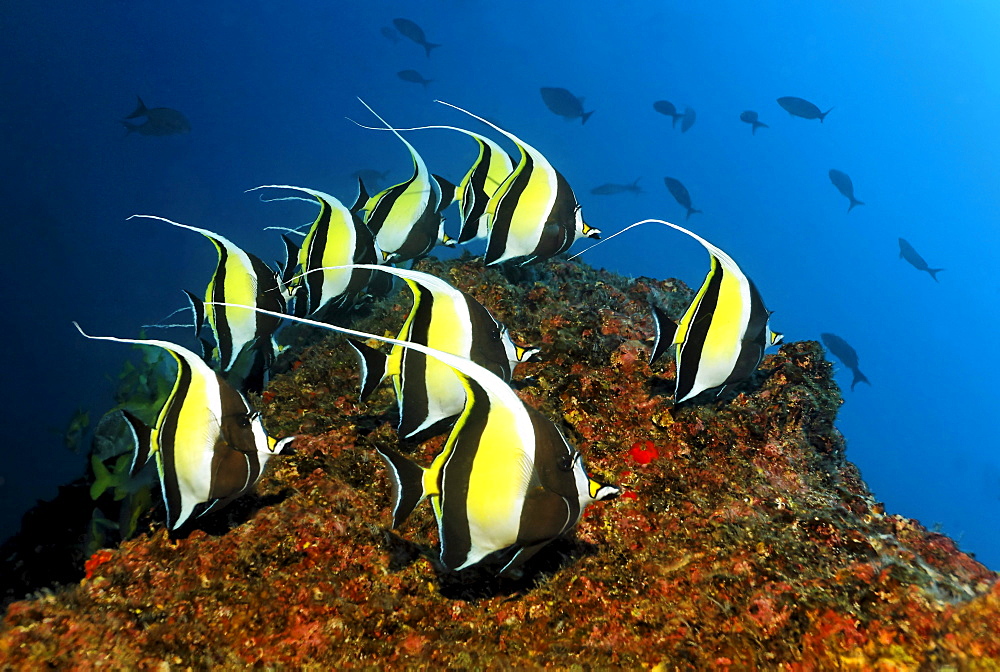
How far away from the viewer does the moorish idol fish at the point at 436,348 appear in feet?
7.58

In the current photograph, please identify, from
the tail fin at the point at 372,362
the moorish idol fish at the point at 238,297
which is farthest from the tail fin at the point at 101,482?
the tail fin at the point at 372,362

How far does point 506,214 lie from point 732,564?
2378 mm

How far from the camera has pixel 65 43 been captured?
3167cm

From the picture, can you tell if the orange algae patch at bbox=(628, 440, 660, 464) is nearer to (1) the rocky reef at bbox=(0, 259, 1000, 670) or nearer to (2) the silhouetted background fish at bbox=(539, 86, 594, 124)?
(1) the rocky reef at bbox=(0, 259, 1000, 670)

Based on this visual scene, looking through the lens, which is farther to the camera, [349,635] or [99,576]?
[99,576]

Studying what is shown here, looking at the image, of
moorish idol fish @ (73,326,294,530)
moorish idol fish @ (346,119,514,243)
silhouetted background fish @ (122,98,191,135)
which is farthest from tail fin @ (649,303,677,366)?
silhouetted background fish @ (122,98,191,135)

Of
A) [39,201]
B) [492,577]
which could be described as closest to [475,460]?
[492,577]

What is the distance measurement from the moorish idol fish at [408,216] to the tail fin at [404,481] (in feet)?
9.19

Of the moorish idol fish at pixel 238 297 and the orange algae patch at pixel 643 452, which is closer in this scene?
the orange algae patch at pixel 643 452

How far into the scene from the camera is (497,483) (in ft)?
5.27

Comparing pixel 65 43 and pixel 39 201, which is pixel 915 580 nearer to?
pixel 39 201

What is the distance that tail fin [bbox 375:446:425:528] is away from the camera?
1.65 meters

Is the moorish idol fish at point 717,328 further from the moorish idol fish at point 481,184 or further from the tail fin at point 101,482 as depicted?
the tail fin at point 101,482

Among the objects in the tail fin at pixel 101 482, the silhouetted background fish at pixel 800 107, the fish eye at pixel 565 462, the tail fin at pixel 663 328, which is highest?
the fish eye at pixel 565 462
